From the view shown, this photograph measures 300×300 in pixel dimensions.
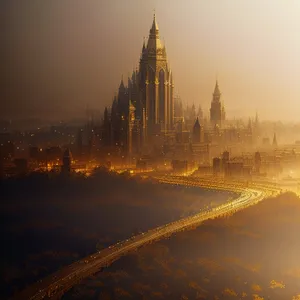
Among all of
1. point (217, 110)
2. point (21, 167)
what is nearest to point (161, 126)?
point (217, 110)

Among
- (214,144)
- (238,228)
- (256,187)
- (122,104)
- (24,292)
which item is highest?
(122,104)

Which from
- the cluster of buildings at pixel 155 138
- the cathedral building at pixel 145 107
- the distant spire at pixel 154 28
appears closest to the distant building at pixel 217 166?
the cluster of buildings at pixel 155 138

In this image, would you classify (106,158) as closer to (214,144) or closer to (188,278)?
(214,144)

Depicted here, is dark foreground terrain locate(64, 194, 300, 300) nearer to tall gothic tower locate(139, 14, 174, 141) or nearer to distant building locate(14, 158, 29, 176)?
tall gothic tower locate(139, 14, 174, 141)

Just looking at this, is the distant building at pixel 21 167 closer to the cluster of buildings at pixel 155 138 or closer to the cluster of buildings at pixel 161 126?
the cluster of buildings at pixel 155 138

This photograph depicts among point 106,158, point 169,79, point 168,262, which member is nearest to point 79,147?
point 106,158

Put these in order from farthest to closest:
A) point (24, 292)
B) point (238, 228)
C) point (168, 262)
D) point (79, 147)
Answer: point (79, 147), point (238, 228), point (168, 262), point (24, 292)

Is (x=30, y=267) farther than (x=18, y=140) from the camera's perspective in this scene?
No

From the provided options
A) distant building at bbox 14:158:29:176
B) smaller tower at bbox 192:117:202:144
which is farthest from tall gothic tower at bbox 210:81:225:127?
distant building at bbox 14:158:29:176
